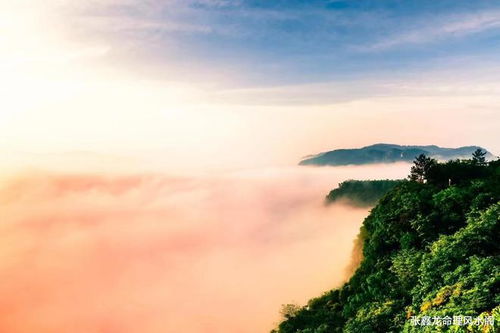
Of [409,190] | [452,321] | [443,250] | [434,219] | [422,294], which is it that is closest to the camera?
[452,321]

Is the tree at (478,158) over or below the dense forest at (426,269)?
over

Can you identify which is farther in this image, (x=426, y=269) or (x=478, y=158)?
(x=478, y=158)

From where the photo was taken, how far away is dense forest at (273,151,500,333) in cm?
1847

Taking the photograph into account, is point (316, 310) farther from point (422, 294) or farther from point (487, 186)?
point (487, 186)

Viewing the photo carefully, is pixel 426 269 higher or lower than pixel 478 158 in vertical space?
lower

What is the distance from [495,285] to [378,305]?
8.79 meters

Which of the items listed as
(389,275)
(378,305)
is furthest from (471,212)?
(378,305)

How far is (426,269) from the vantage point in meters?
24.4

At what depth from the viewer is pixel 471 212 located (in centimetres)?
2770

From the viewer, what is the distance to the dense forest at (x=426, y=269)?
18.5 m

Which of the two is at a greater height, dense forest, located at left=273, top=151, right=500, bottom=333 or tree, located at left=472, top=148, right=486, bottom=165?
tree, located at left=472, top=148, right=486, bottom=165

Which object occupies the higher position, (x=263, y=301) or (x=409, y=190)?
(x=409, y=190)

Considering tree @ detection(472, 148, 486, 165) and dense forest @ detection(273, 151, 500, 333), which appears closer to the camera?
dense forest @ detection(273, 151, 500, 333)

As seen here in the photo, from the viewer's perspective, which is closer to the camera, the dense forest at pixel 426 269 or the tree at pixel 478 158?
the dense forest at pixel 426 269
